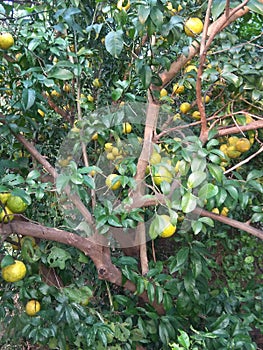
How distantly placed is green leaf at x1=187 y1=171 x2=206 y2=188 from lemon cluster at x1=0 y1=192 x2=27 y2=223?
432 mm

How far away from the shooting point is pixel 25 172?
4.40 ft

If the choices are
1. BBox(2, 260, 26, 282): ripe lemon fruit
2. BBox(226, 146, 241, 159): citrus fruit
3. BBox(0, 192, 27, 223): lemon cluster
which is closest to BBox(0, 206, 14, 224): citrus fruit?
BBox(0, 192, 27, 223): lemon cluster

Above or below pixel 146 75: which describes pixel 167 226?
below

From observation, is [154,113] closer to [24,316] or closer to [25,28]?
[25,28]

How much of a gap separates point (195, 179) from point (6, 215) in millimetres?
494

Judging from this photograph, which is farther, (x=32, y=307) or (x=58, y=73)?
(x=32, y=307)

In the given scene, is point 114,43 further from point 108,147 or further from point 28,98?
point 108,147

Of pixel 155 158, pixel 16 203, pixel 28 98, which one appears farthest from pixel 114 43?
pixel 16 203

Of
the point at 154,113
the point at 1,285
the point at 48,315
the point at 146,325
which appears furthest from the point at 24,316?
the point at 154,113

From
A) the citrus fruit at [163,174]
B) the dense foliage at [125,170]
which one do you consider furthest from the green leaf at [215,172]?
the citrus fruit at [163,174]

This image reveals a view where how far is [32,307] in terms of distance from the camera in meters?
1.24

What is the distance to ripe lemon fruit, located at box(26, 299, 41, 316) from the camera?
1.23m

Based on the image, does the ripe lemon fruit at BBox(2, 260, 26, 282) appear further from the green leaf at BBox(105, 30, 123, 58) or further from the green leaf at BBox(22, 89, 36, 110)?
the green leaf at BBox(105, 30, 123, 58)

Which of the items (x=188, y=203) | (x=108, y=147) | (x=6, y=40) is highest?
(x=6, y=40)
